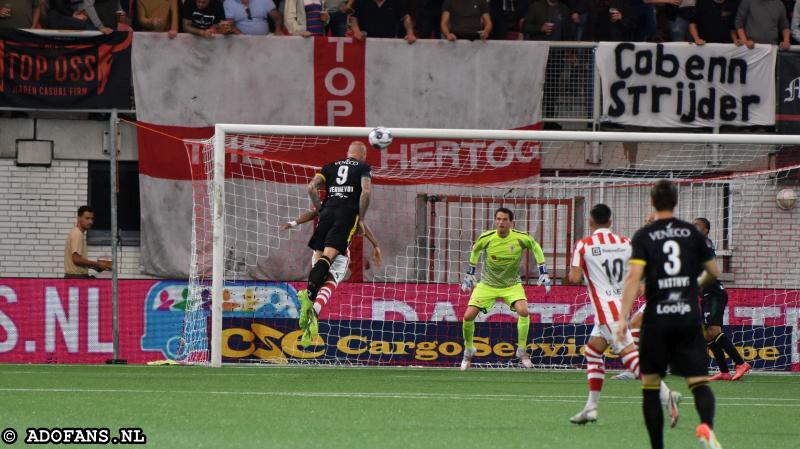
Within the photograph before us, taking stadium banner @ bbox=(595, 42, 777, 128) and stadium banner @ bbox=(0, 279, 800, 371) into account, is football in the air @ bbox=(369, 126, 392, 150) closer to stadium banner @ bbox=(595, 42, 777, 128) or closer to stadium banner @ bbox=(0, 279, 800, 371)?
stadium banner @ bbox=(0, 279, 800, 371)

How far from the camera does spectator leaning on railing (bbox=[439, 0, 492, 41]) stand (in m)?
19.9

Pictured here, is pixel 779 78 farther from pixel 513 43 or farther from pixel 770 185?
pixel 513 43

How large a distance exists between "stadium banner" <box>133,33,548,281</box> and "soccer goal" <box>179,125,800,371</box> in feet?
0.19

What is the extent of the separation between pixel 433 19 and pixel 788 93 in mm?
5822

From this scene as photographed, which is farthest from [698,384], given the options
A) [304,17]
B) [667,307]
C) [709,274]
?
[304,17]

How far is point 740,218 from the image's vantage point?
20.1 meters

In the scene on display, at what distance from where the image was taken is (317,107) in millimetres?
19703

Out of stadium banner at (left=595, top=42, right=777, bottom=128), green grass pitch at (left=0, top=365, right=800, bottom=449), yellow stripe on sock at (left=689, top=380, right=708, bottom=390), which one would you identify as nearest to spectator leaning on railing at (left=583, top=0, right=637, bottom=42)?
stadium banner at (left=595, top=42, right=777, bottom=128)

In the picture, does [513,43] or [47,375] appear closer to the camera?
[47,375]

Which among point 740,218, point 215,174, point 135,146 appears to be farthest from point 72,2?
point 740,218

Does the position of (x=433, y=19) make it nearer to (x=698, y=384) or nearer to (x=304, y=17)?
(x=304, y=17)

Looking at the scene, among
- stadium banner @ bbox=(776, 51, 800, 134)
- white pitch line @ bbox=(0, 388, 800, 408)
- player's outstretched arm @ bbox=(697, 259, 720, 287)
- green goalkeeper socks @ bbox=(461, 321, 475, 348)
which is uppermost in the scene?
stadium banner @ bbox=(776, 51, 800, 134)

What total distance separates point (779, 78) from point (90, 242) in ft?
37.3

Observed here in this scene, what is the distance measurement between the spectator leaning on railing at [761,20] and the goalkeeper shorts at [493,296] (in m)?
6.48
